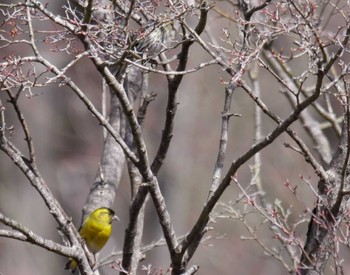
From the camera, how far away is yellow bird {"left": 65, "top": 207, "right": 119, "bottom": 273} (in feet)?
24.5

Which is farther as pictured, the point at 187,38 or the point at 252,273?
the point at 252,273

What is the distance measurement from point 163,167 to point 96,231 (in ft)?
29.8

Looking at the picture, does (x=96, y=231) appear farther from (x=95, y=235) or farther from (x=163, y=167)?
(x=163, y=167)

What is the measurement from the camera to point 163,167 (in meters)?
16.9

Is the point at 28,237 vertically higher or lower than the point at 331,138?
lower

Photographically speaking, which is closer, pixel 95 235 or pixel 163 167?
pixel 95 235

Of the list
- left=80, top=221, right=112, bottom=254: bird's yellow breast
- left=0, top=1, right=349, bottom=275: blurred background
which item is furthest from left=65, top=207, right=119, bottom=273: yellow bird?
left=0, top=1, right=349, bottom=275: blurred background

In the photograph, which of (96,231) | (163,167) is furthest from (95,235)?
(163,167)

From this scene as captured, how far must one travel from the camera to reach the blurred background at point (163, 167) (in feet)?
55.3

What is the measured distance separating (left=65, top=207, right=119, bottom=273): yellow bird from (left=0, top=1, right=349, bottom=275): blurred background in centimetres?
769

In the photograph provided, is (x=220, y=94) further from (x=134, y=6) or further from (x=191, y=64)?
(x=134, y=6)

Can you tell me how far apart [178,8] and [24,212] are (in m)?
13.4

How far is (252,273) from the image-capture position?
18969 mm

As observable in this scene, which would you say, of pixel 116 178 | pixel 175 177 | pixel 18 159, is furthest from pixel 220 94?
pixel 18 159
